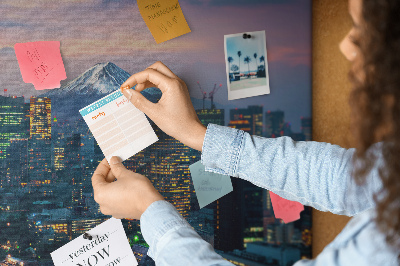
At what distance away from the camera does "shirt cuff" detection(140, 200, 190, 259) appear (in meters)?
0.58

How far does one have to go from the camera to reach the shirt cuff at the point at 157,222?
58 centimetres

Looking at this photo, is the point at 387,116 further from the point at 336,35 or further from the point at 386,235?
the point at 336,35

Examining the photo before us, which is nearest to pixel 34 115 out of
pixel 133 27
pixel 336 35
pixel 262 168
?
pixel 133 27

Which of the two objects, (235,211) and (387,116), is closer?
(387,116)

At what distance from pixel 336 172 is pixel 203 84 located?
0.42 metres

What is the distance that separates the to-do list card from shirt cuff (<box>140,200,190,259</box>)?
0.83ft

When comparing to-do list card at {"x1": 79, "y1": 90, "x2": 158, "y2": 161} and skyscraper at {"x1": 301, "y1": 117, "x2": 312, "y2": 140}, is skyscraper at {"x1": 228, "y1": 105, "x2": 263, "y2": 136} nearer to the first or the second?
skyscraper at {"x1": 301, "y1": 117, "x2": 312, "y2": 140}

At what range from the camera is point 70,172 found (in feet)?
2.79

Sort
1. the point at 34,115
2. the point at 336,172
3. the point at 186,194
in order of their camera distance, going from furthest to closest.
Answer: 1. the point at 186,194
2. the point at 34,115
3. the point at 336,172

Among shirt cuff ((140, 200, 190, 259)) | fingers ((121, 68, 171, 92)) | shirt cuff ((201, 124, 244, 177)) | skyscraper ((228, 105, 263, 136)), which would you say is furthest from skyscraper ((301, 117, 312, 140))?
shirt cuff ((140, 200, 190, 259))

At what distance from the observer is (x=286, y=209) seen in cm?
104

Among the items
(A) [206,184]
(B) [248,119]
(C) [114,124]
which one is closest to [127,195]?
(C) [114,124]

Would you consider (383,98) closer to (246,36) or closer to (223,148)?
(223,148)

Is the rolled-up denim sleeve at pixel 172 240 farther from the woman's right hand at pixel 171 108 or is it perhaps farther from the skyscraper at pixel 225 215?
the skyscraper at pixel 225 215
